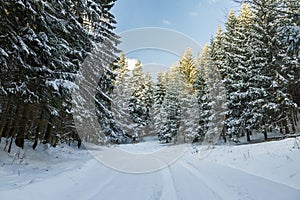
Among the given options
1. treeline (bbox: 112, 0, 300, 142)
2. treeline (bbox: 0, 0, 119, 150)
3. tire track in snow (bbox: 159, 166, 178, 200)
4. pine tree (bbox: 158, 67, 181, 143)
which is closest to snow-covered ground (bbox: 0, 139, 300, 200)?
tire track in snow (bbox: 159, 166, 178, 200)

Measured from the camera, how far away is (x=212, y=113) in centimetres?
1942

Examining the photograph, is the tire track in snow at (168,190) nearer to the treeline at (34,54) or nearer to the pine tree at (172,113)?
the treeline at (34,54)

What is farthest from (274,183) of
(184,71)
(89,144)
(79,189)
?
(184,71)

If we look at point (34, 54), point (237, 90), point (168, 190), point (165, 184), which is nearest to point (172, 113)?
point (237, 90)

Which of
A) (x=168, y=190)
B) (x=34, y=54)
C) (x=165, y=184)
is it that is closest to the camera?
(x=168, y=190)

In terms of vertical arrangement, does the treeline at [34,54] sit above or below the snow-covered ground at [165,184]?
above

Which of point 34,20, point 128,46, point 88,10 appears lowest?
point 34,20

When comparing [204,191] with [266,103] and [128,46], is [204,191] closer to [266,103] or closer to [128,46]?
[266,103]

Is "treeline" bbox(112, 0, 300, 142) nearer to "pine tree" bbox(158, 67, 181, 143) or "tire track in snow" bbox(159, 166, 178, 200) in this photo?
"pine tree" bbox(158, 67, 181, 143)

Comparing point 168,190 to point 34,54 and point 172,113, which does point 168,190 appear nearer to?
point 34,54

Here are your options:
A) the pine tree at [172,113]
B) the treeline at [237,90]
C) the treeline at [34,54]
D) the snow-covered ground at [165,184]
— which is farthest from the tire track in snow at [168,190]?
the pine tree at [172,113]

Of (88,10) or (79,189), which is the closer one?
(79,189)

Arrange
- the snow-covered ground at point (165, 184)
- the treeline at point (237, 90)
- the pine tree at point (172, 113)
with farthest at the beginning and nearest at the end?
the pine tree at point (172, 113) → the treeline at point (237, 90) → the snow-covered ground at point (165, 184)

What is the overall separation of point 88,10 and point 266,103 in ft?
43.8
